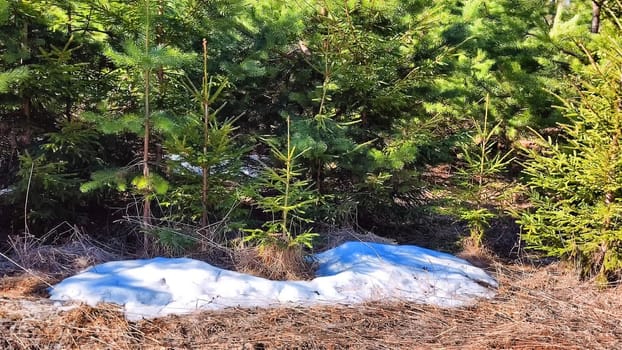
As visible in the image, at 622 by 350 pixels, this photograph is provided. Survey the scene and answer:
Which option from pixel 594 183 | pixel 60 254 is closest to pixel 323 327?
pixel 60 254

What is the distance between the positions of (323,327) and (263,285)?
→ 29.5 inches

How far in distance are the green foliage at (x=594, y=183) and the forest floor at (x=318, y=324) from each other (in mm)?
495

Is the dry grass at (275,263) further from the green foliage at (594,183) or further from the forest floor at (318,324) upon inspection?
the green foliage at (594,183)

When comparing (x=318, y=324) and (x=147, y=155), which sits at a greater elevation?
(x=147, y=155)

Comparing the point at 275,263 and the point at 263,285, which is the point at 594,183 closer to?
the point at 275,263

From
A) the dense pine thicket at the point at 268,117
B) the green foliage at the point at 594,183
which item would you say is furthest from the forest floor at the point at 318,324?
the dense pine thicket at the point at 268,117

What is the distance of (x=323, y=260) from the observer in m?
4.66

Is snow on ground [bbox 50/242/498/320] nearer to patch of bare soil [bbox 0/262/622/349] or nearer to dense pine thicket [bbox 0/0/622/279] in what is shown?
patch of bare soil [bbox 0/262/622/349]

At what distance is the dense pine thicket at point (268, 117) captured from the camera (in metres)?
4.49

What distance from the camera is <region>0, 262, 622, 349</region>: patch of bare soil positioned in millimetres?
2941

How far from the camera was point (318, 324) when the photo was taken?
3287 millimetres

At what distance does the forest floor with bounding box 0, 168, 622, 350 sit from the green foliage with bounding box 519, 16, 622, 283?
0.50 m

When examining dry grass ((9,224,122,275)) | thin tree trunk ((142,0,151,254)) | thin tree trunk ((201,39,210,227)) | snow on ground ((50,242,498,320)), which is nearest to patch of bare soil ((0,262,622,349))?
snow on ground ((50,242,498,320))

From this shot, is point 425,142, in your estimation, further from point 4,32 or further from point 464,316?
point 4,32
